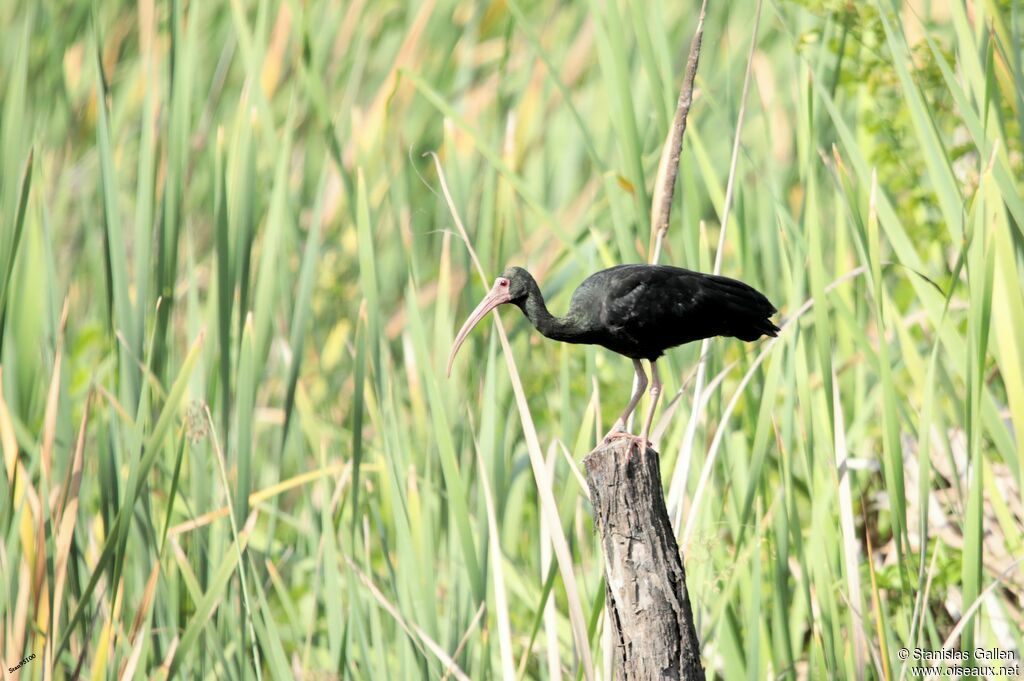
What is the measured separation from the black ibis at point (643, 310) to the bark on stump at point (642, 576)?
17.4 inches

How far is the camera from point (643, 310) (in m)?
3.04

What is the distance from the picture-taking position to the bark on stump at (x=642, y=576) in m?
2.32

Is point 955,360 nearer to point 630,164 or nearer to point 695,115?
point 630,164

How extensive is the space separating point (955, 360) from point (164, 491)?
7.86 feet

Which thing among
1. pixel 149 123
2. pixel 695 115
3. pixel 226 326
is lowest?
pixel 226 326

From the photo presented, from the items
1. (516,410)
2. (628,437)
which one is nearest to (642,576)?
(628,437)

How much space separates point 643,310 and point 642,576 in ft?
2.95

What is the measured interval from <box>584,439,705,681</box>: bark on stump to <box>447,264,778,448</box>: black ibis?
0.44 metres

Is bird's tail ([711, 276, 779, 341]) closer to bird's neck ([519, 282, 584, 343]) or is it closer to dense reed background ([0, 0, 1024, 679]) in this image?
dense reed background ([0, 0, 1024, 679])

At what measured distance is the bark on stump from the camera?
232cm

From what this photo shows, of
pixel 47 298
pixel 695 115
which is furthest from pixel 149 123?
pixel 695 115

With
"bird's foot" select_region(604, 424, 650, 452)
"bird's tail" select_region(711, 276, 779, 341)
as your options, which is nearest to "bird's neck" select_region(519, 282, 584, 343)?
"bird's foot" select_region(604, 424, 650, 452)

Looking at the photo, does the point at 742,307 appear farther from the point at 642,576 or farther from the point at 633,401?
the point at 642,576

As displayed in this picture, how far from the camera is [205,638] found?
129 inches
